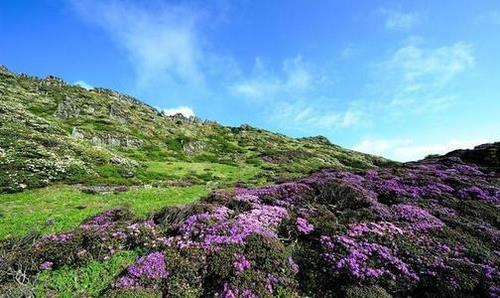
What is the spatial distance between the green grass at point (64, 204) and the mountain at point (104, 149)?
544 cm

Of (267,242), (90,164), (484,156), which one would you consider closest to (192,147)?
(90,164)

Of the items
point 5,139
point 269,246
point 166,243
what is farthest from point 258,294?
point 5,139

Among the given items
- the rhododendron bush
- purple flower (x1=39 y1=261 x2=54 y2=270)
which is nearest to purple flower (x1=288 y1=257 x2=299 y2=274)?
the rhododendron bush

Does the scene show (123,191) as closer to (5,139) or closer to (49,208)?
(49,208)

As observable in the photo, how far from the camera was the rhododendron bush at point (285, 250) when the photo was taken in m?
13.3

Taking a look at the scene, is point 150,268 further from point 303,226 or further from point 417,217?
→ point 417,217

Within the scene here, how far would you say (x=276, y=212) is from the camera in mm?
19719

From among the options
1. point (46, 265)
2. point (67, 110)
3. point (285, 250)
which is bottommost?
point (46, 265)

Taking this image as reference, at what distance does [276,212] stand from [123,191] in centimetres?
2314

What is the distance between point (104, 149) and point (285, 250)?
61.0 meters

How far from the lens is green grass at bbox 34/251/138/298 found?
13070mm

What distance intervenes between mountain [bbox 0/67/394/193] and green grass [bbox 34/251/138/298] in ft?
90.9

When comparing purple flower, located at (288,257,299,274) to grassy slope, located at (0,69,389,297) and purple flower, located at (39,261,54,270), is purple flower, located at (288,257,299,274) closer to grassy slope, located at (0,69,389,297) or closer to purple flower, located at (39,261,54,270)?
grassy slope, located at (0,69,389,297)

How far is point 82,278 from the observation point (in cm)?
1395
